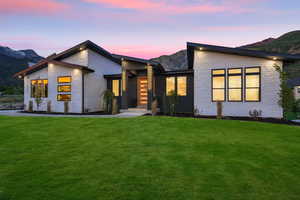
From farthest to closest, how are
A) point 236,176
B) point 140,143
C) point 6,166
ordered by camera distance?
point 140,143
point 6,166
point 236,176

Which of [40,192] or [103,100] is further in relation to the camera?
[103,100]

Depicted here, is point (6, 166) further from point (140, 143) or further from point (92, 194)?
point (140, 143)

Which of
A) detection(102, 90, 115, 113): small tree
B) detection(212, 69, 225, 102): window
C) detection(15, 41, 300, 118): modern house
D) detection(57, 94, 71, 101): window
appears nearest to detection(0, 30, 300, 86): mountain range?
detection(15, 41, 300, 118): modern house

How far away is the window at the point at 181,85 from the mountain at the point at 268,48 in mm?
73774

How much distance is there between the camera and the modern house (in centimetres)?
1040

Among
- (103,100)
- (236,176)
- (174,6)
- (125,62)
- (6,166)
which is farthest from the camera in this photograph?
(174,6)

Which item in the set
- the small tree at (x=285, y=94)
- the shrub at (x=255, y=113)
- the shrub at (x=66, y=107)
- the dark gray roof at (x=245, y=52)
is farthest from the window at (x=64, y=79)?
the small tree at (x=285, y=94)

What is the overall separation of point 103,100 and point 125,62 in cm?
403

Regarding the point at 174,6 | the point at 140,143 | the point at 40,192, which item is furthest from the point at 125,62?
the point at 40,192

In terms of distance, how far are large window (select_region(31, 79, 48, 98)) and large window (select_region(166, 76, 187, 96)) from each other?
1052 centimetres

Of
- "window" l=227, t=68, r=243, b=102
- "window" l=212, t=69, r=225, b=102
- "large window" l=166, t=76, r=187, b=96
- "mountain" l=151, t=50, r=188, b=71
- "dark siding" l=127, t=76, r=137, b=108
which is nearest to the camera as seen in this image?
"window" l=227, t=68, r=243, b=102

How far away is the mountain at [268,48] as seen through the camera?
8141 cm

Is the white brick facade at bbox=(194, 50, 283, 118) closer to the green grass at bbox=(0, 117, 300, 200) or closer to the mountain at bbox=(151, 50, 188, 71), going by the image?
the green grass at bbox=(0, 117, 300, 200)

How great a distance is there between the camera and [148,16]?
67.5 ft
